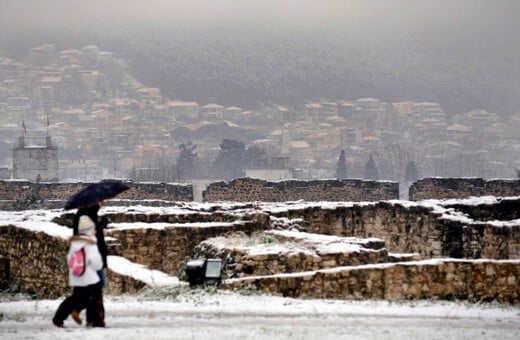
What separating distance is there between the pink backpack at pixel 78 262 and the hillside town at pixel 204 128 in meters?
64.8

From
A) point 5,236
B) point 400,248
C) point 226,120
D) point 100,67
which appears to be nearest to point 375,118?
point 226,120

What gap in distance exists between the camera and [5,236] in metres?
19.6

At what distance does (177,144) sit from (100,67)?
14.8 metres

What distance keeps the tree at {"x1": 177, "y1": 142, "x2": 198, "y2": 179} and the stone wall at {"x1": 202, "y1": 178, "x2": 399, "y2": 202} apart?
30.6 m

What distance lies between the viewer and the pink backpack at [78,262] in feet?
37.9

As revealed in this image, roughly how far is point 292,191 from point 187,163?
123 ft

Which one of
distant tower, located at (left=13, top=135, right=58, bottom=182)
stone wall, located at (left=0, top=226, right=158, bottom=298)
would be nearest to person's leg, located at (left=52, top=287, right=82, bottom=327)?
stone wall, located at (left=0, top=226, right=158, bottom=298)

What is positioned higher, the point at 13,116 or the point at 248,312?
the point at 13,116

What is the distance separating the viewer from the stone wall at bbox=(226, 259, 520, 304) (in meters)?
14.7

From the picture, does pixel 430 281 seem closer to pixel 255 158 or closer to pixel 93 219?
pixel 93 219

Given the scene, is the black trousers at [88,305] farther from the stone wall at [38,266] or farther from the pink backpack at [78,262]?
the stone wall at [38,266]

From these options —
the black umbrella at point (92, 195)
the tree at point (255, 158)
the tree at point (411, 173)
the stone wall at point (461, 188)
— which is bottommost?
the black umbrella at point (92, 195)

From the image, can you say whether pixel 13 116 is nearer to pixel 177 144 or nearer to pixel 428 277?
pixel 177 144

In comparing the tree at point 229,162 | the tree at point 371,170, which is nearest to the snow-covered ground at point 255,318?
the tree at point 229,162
